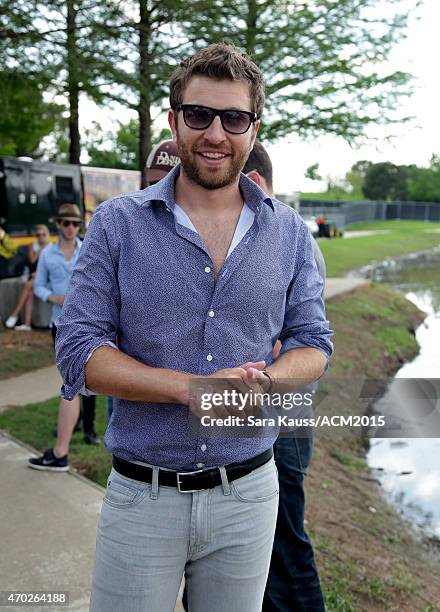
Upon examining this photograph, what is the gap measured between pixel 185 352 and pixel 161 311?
0.12 meters

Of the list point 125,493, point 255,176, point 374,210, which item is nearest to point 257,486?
point 125,493

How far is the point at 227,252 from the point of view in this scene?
5.88 feet

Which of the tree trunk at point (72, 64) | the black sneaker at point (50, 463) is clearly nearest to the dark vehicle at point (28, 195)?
the tree trunk at point (72, 64)

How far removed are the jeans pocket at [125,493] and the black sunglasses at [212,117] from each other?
3.13ft

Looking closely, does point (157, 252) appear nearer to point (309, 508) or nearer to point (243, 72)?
point (243, 72)

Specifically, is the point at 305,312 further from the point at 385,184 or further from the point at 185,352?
the point at 385,184

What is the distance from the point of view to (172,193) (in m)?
1.81

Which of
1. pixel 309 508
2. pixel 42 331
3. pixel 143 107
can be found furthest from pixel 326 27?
pixel 309 508

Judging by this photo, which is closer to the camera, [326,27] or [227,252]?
[227,252]

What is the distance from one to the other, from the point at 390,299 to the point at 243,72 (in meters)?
13.7

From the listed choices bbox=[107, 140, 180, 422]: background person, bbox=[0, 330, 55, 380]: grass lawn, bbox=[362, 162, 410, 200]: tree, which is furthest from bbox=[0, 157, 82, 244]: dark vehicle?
bbox=[362, 162, 410, 200]: tree

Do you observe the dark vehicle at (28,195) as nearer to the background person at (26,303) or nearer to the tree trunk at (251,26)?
the background person at (26,303)

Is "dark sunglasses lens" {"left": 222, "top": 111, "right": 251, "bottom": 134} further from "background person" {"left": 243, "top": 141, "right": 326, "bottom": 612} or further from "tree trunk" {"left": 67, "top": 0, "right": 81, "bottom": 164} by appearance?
"tree trunk" {"left": 67, "top": 0, "right": 81, "bottom": 164}

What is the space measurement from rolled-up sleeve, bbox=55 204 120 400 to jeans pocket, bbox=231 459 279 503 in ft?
1.63
